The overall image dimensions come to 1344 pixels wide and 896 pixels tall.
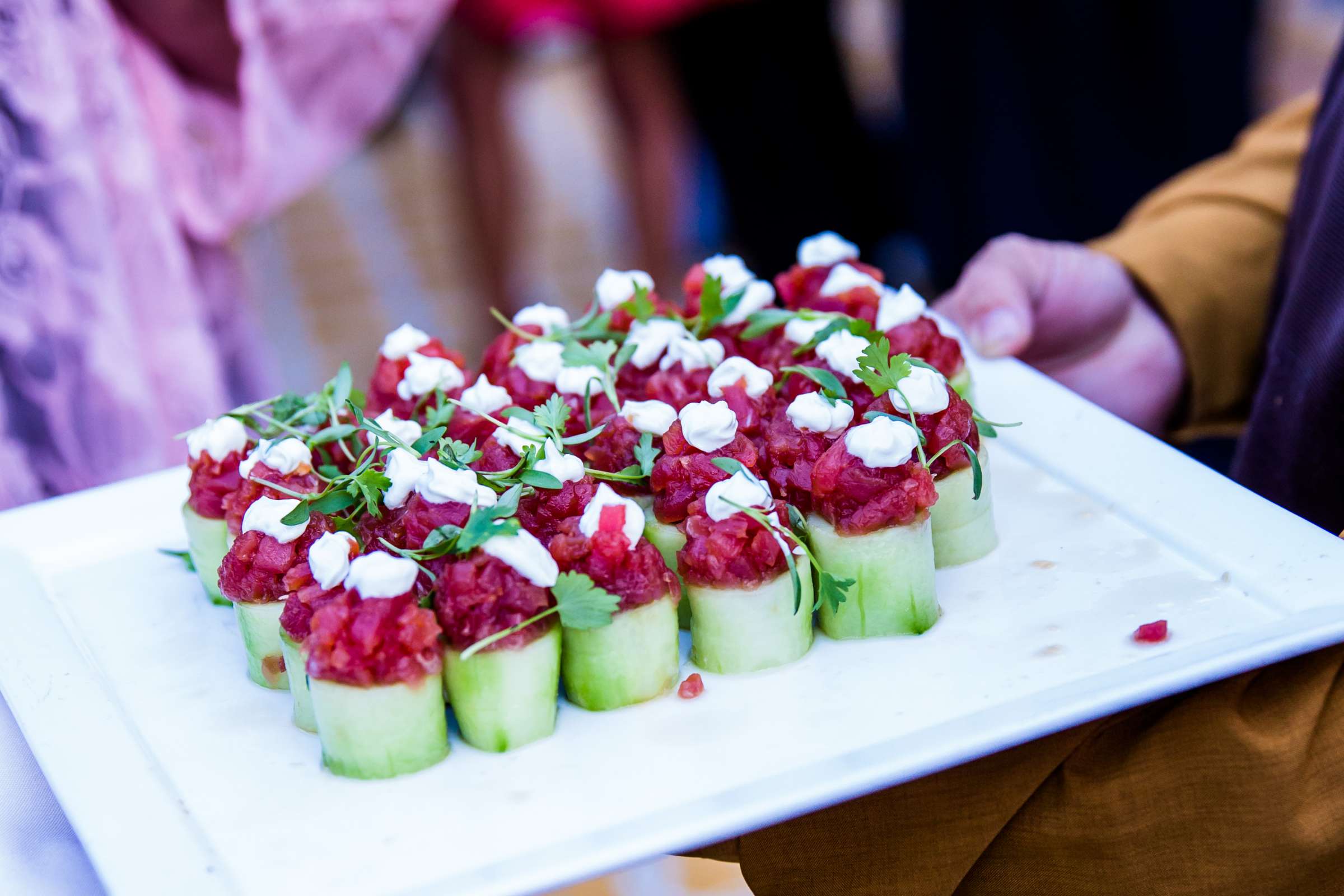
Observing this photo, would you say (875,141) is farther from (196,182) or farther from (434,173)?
(196,182)

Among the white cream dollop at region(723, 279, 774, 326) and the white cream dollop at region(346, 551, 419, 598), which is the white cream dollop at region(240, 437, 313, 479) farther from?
the white cream dollop at region(723, 279, 774, 326)

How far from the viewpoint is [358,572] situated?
1.23 m

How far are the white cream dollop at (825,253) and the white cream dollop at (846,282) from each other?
0.26 feet

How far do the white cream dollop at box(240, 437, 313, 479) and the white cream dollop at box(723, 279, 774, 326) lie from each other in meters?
0.66

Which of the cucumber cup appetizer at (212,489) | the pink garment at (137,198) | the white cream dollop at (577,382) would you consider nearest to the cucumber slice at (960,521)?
the white cream dollop at (577,382)

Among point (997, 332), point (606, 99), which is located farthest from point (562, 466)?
point (606, 99)

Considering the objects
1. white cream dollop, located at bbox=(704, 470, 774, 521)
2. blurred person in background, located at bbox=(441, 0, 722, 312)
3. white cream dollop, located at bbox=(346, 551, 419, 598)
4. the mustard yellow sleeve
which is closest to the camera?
white cream dollop, located at bbox=(346, 551, 419, 598)

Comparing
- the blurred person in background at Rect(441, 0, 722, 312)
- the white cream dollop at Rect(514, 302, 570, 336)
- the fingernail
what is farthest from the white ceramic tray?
the blurred person in background at Rect(441, 0, 722, 312)

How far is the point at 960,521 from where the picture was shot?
1517 mm

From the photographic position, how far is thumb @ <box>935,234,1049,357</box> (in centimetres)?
198

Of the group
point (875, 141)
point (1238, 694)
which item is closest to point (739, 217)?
point (875, 141)

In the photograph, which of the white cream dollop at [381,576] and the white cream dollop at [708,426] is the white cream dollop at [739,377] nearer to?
the white cream dollop at [708,426]

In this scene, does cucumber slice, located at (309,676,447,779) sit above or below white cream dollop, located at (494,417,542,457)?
below

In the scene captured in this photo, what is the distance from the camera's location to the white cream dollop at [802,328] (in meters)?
1.77
